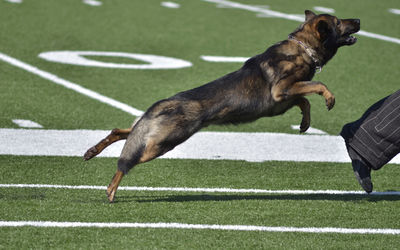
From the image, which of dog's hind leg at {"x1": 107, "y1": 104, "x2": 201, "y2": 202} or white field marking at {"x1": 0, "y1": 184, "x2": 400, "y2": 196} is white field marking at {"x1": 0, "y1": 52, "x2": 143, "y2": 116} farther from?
dog's hind leg at {"x1": 107, "y1": 104, "x2": 201, "y2": 202}

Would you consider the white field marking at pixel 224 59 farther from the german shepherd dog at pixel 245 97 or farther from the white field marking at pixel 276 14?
the german shepherd dog at pixel 245 97

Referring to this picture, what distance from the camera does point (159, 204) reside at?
6684mm

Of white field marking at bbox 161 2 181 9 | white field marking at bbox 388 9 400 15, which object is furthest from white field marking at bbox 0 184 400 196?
white field marking at bbox 388 9 400 15

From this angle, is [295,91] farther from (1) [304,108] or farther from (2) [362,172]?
(2) [362,172]

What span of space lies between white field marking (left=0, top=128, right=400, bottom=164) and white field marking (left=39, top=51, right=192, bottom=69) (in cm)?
436

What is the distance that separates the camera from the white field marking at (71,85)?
10.8 metres

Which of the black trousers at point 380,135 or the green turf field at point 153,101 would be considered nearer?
the green turf field at point 153,101

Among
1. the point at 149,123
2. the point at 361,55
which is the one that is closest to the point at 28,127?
the point at 149,123

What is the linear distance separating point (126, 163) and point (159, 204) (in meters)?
0.37

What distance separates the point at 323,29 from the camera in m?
7.09

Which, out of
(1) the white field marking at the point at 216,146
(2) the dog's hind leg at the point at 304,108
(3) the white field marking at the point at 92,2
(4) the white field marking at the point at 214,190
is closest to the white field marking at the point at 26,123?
(1) the white field marking at the point at 216,146

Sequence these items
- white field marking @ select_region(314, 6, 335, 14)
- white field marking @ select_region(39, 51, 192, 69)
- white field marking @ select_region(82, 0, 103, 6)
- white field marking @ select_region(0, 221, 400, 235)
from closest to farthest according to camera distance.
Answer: white field marking @ select_region(0, 221, 400, 235) → white field marking @ select_region(39, 51, 192, 69) → white field marking @ select_region(314, 6, 335, 14) → white field marking @ select_region(82, 0, 103, 6)

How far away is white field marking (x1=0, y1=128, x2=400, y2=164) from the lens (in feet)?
28.0

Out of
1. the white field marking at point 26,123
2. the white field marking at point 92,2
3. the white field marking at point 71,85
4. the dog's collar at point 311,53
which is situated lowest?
the white field marking at point 92,2
